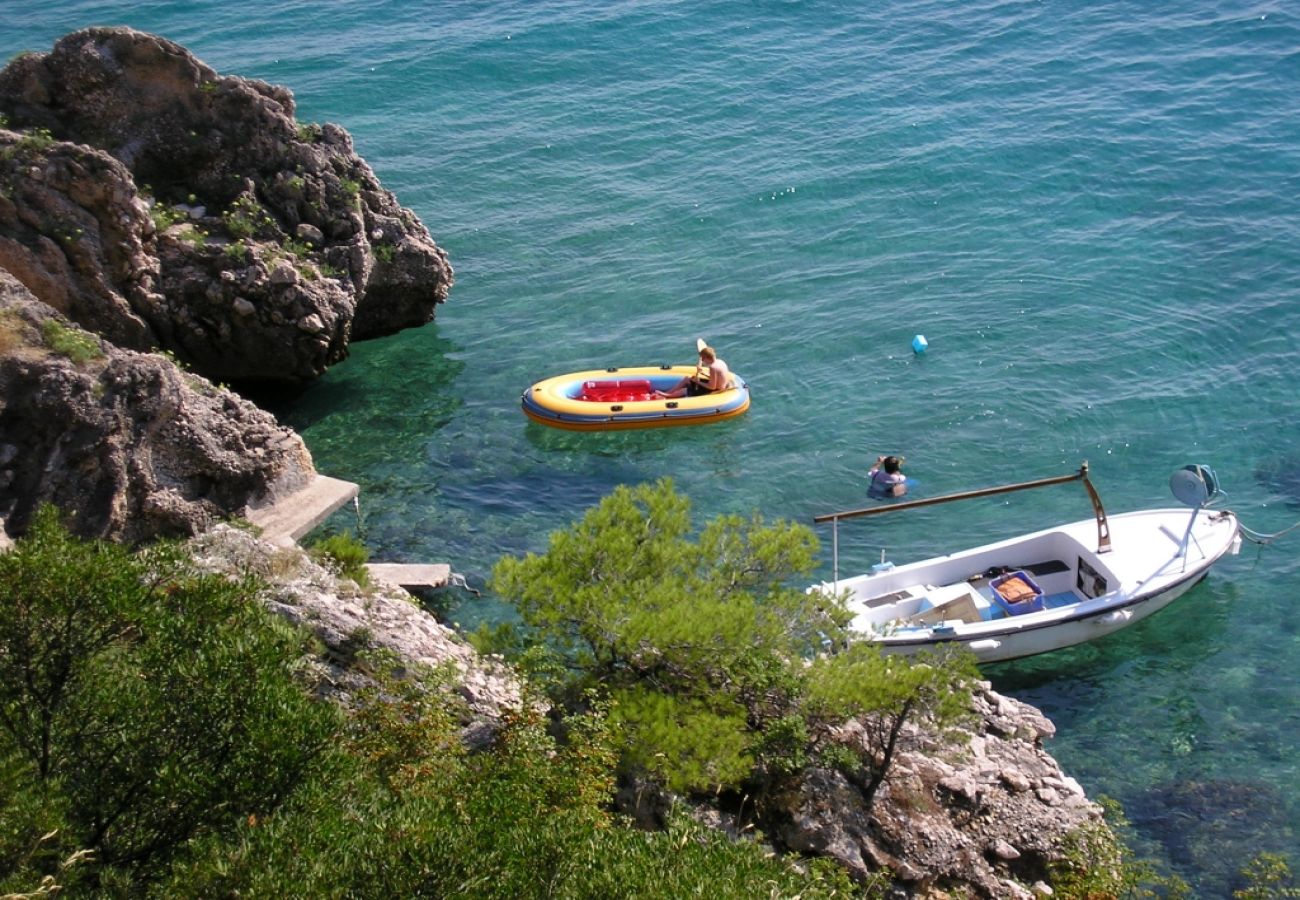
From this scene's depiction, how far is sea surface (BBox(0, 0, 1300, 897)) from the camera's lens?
2117cm

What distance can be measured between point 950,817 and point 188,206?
770 inches

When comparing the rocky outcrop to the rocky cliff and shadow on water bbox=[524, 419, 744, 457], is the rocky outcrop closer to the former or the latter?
the rocky cliff

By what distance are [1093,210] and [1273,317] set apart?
641cm

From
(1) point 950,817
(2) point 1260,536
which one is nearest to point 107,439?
(1) point 950,817

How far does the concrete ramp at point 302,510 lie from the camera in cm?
2131

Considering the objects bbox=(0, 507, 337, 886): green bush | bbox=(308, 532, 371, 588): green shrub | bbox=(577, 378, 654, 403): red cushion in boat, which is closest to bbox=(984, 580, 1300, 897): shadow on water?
bbox=(308, 532, 371, 588): green shrub

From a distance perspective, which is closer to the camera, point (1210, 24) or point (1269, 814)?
point (1269, 814)

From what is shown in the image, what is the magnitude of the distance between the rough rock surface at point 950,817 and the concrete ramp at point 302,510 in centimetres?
998

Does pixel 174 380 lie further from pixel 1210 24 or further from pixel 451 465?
pixel 1210 24

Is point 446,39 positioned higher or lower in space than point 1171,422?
higher

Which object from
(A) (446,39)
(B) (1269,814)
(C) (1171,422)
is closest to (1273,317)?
(C) (1171,422)

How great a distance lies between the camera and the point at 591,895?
9094 mm

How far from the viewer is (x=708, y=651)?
1411 centimetres

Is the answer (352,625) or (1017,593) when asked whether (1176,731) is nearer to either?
(1017,593)
